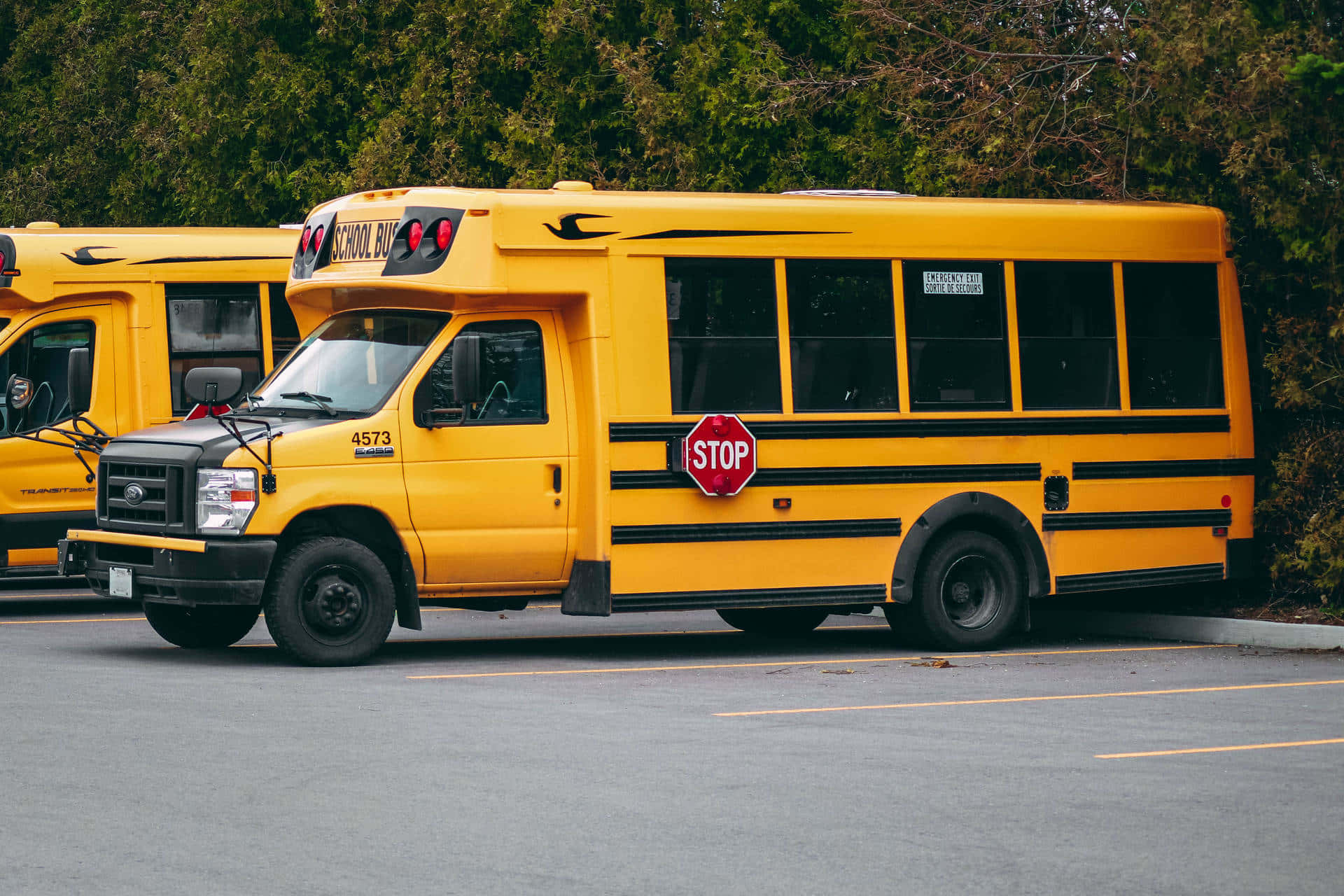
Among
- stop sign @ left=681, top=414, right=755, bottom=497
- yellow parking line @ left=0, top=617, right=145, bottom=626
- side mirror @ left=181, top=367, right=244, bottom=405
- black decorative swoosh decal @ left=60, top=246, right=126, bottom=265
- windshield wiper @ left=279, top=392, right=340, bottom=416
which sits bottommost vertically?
yellow parking line @ left=0, top=617, right=145, bottom=626

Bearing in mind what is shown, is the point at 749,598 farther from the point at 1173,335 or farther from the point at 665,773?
the point at 665,773

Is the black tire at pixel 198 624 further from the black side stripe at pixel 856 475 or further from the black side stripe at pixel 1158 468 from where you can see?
the black side stripe at pixel 1158 468

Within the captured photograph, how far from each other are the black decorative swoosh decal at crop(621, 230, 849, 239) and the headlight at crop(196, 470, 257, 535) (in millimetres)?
2706

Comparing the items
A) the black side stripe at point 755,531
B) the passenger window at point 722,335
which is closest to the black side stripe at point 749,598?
the black side stripe at point 755,531

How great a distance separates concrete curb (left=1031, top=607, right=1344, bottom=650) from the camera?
1367 centimetres

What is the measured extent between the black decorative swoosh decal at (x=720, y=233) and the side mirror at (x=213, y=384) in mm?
2571

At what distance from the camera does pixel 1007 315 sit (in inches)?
537

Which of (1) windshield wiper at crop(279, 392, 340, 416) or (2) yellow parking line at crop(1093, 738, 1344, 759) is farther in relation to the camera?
(1) windshield wiper at crop(279, 392, 340, 416)

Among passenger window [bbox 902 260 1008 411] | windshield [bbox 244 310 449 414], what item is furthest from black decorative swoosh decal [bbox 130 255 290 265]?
passenger window [bbox 902 260 1008 411]

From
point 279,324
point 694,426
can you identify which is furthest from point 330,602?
point 279,324

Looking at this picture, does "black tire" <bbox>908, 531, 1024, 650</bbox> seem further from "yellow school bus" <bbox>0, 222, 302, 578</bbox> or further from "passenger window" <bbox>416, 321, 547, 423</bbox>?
"yellow school bus" <bbox>0, 222, 302, 578</bbox>

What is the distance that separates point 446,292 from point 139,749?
4197mm

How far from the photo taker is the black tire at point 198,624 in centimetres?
1307

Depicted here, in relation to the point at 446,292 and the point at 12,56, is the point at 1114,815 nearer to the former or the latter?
the point at 446,292
